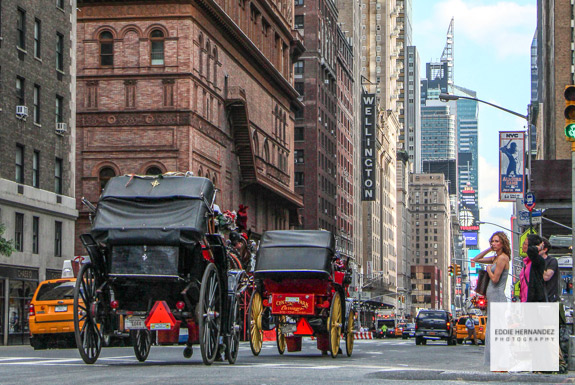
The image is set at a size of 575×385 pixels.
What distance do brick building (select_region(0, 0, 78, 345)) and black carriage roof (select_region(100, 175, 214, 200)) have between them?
25.6 meters

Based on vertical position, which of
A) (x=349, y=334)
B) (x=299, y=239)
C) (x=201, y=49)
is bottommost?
(x=349, y=334)

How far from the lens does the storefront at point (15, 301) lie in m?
42.4

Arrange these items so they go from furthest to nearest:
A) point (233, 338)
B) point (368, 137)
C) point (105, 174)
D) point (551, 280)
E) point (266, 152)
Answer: point (368, 137) → point (266, 152) → point (105, 174) → point (233, 338) → point (551, 280)

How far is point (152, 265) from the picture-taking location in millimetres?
Answer: 16281

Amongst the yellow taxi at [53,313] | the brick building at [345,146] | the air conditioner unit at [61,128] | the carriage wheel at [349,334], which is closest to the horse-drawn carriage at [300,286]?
the carriage wheel at [349,334]

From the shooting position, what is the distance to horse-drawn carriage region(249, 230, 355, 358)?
924 inches

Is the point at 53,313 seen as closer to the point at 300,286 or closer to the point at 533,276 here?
the point at 300,286

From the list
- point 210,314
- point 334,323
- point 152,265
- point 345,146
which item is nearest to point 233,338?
point 210,314

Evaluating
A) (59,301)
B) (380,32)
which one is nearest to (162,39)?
(59,301)

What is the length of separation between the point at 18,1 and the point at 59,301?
20.9 metres

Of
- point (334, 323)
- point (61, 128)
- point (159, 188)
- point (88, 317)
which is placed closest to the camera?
point (88, 317)

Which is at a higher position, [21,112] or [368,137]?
[368,137]

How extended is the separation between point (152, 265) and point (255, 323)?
22.5 feet

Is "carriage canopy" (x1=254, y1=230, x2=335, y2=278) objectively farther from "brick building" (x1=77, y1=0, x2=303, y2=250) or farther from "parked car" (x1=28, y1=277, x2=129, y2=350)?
"brick building" (x1=77, y1=0, x2=303, y2=250)
